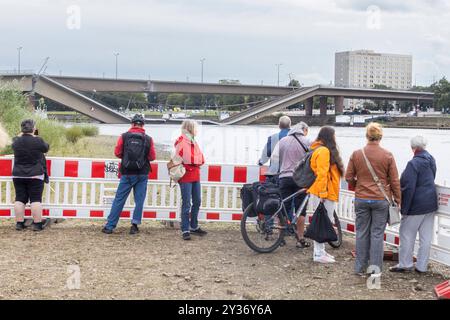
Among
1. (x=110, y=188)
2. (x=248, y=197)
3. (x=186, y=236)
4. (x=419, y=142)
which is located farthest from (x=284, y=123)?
(x=110, y=188)

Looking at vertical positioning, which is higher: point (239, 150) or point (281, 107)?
point (281, 107)

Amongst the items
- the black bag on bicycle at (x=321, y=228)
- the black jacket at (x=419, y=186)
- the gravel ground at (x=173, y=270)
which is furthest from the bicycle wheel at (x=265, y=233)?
the black jacket at (x=419, y=186)

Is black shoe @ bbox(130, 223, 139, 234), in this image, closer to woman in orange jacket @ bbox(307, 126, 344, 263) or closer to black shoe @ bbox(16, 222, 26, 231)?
black shoe @ bbox(16, 222, 26, 231)

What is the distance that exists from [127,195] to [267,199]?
2479 mm

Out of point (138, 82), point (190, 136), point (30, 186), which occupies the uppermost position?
point (138, 82)

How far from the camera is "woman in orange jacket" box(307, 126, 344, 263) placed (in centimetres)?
734

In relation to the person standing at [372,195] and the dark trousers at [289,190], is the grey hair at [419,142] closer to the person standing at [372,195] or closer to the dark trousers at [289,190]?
the person standing at [372,195]

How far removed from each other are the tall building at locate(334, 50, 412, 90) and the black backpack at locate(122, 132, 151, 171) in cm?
6912

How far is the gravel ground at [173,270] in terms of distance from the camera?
239 inches

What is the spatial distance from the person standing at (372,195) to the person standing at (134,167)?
3316mm

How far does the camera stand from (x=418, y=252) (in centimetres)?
727

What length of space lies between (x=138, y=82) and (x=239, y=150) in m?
49.0
